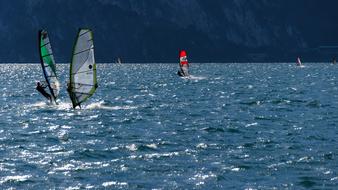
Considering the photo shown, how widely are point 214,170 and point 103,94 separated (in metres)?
48.7

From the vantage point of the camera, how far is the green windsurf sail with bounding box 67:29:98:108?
50.8 m

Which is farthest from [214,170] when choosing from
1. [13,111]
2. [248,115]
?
[13,111]

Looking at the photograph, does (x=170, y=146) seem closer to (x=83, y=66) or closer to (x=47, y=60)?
(x=83, y=66)

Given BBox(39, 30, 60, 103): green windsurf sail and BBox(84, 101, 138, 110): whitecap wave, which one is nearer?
BBox(39, 30, 60, 103): green windsurf sail

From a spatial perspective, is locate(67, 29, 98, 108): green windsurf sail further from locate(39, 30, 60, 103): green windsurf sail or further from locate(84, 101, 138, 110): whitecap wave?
locate(39, 30, 60, 103): green windsurf sail

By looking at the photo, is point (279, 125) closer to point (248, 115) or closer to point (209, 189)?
point (248, 115)

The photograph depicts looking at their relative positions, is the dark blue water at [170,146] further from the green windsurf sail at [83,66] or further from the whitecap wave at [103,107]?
the green windsurf sail at [83,66]

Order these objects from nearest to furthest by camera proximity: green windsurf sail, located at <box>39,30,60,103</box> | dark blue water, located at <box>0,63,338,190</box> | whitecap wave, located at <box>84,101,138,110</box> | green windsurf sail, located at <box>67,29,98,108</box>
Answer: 1. dark blue water, located at <box>0,63,338,190</box>
2. green windsurf sail, located at <box>67,29,98,108</box>
3. green windsurf sail, located at <box>39,30,60,103</box>
4. whitecap wave, located at <box>84,101,138,110</box>

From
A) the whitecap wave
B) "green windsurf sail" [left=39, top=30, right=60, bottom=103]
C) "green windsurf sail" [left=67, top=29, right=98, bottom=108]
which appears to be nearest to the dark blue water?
the whitecap wave

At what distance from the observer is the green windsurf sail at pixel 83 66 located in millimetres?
50750

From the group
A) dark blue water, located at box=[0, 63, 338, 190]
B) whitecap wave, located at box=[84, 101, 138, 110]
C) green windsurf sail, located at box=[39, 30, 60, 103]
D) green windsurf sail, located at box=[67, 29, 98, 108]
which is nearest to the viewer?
A: dark blue water, located at box=[0, 63, 338, 190]

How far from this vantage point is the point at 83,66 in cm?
5128

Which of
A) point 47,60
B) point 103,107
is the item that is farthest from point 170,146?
point 47,60

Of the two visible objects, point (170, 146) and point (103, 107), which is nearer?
point (170, 146)
